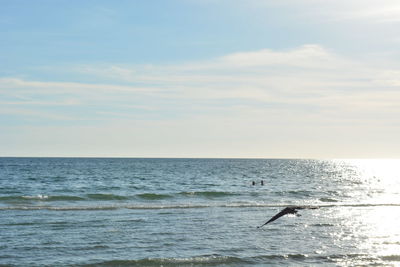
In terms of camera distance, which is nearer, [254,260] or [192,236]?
[254,260]

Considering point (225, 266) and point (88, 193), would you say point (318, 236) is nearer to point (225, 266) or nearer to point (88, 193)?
point (225, 266)

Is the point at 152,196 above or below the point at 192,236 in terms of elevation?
below

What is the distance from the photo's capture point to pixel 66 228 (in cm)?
2416

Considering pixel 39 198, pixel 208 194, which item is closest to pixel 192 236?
pixel 39 198

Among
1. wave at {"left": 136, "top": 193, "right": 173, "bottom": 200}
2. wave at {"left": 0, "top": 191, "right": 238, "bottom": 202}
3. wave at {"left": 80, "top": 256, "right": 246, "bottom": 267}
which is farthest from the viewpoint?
wave at {"left": 136, "top": 193, "right": 173, "bottom": 200}

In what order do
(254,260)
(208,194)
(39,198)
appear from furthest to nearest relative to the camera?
1. (208,194)
2. (39,198)
3. (254,260)

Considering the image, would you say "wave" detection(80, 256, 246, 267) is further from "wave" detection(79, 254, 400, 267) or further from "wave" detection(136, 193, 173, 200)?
"wave" detection(136, 193, 173, 200)

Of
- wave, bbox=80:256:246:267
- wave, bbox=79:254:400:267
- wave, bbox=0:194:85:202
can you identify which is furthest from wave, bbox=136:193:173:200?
wave, bbox=80:256:246:267

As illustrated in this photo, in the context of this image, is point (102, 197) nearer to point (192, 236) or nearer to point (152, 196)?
point (152, 196)

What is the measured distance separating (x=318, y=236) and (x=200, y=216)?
29.7 ft

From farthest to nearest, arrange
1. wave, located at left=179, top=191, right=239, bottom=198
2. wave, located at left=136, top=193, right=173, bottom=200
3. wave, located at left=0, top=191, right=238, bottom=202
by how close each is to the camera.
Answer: wave, located at left=179, top=191, right=239, bottom=198 < wave, located at left=136, top=193, right=173, bottom=200 < wave, located at left=0, top=191, right=238, bottom=202

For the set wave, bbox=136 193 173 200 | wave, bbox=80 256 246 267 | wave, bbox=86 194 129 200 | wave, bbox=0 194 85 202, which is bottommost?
wave, bbox=0 194 85 202

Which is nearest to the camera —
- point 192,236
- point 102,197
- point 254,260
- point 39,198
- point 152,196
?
point 254,260

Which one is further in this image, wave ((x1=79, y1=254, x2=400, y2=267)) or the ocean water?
the ocean water
